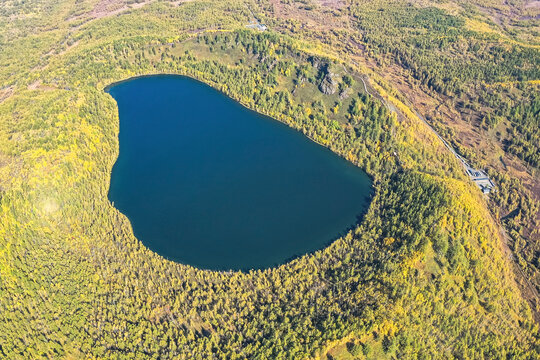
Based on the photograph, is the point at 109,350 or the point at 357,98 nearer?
the point at 109,350

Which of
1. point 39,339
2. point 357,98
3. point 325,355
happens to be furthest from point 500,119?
point 39,339

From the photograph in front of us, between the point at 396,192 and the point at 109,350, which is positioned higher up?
the point at 396,192

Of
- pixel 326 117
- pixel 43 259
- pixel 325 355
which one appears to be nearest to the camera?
pixel 325 355

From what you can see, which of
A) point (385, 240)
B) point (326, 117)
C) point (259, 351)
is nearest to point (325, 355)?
point (259, 351)

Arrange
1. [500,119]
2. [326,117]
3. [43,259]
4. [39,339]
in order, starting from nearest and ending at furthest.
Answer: [39,339], [43,259], [326,117], [500,119]

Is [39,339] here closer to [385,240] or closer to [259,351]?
Result: [259,351]

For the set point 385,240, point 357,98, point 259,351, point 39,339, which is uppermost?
point 357,98

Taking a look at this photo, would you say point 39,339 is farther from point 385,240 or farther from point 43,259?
point 385,240

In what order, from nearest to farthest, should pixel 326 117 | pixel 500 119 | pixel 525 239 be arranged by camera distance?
pixel 525 239 < pixel 326 117 < pixel 500 119

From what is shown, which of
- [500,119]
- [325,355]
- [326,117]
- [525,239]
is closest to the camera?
[325,355]
